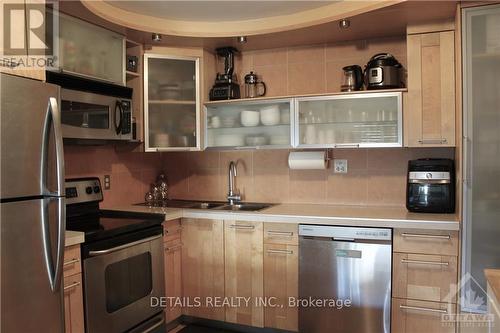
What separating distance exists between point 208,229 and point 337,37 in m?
1.73

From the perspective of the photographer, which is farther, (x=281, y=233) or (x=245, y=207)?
(x=245, y=207)

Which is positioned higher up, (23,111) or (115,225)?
(23,111)

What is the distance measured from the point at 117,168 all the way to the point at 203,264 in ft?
3.50

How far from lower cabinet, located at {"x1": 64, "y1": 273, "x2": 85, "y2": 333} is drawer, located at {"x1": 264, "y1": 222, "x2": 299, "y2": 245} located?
3.97ft

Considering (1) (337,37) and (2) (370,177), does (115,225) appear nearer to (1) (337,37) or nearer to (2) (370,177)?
(2) (370,177)

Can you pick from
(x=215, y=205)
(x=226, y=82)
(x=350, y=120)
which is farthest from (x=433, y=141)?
(x=215, y=205)

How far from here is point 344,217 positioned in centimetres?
251

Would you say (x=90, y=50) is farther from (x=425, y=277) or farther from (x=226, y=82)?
(x=425, y=277)

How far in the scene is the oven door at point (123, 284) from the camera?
84.0 inches

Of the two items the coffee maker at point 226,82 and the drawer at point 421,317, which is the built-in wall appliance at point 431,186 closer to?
the drawer at point 421,317

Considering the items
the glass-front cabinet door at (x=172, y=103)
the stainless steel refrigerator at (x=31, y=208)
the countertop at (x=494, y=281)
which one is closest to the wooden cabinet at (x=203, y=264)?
the glass-front cabinet door at (x=172, y=103)

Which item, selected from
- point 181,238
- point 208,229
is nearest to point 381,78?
point 208,229

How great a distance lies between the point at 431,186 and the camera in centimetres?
257

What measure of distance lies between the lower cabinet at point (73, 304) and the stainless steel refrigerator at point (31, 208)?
0.15 meters
